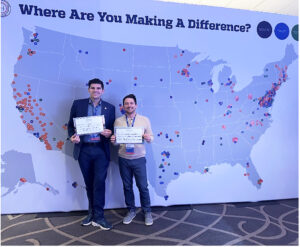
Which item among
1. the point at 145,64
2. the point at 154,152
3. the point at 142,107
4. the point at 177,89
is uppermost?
the point at 145,64

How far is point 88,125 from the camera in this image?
215 cm

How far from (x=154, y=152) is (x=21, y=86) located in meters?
1.72

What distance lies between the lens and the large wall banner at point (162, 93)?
8.16 feet

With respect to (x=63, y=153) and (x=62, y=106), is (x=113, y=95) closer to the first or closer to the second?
(x=62, y=106)

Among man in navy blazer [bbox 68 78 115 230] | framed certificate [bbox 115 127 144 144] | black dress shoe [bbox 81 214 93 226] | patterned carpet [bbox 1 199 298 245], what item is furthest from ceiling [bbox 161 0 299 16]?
black dress shoe [bbox 81 214 93 226]

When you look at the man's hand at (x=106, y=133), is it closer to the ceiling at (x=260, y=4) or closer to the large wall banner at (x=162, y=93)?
the large wall banner at (x=162, y=93)

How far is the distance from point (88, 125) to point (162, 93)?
40.0 inches

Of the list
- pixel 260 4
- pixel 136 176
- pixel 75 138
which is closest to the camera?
pixel 75 138

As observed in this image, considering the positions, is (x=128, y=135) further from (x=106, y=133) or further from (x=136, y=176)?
(x=136, y=176)

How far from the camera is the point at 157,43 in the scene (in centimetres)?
266

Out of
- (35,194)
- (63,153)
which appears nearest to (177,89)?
(63,153)

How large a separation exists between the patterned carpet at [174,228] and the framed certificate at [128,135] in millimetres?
903

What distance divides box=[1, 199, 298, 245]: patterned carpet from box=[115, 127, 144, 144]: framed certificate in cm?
90

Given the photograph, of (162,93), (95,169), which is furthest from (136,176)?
(162,93)
